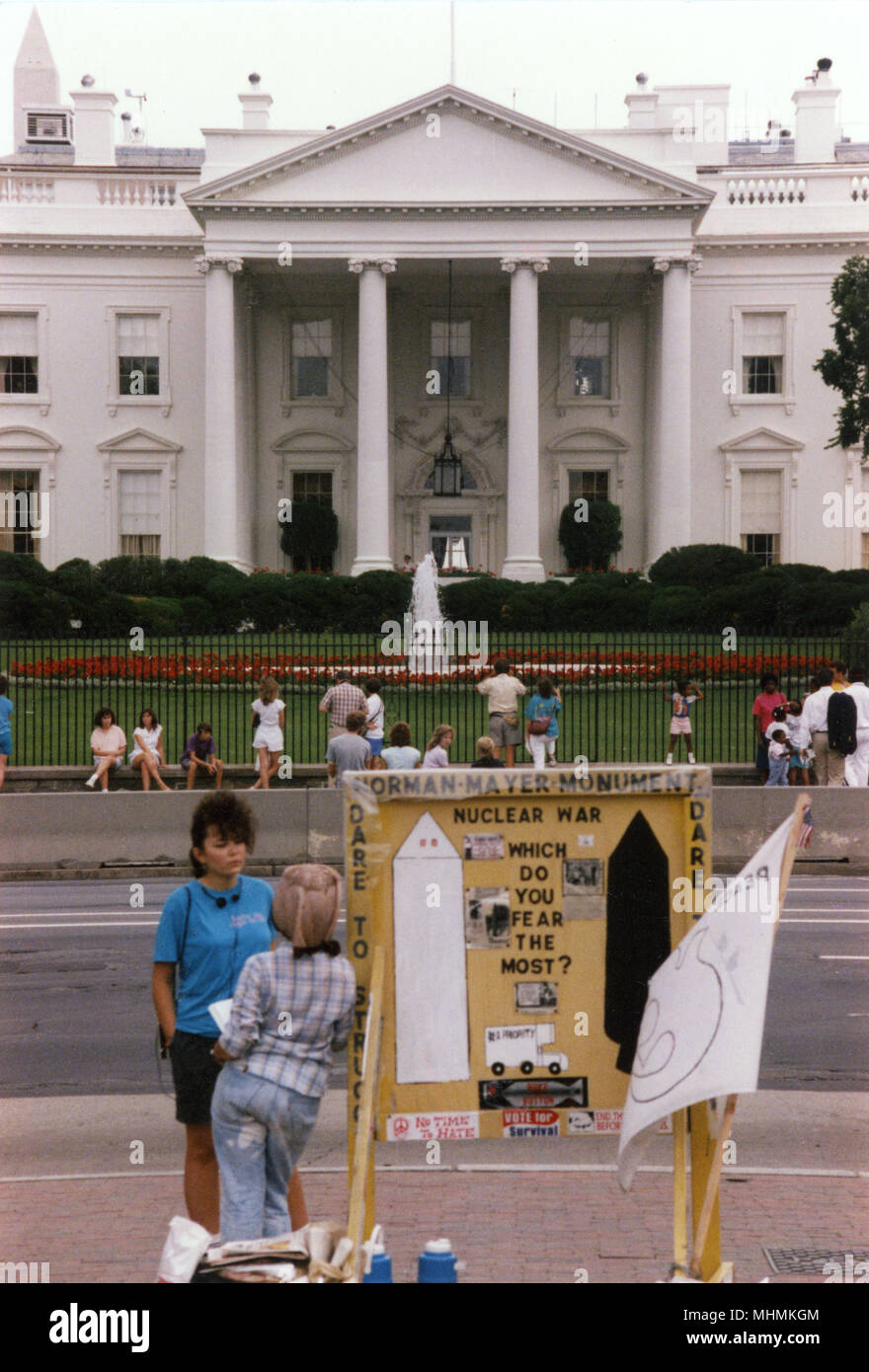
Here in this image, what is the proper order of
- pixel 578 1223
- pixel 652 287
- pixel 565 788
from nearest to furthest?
1. pixel 565 788
2. pixel 578 1223
3. pixel 652 287

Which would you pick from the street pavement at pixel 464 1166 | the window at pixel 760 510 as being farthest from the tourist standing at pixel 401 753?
the window at pixel 760 510

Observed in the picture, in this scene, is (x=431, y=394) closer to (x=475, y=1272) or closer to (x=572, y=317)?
(x=572, y=317)

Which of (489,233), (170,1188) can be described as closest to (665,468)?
(489,233)

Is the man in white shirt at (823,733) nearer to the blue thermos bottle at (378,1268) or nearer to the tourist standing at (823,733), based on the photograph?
the tourist standing at (823,733)

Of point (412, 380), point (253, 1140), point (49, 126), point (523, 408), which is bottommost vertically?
point (253, 1140)

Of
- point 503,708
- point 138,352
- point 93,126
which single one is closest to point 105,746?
point 503,708

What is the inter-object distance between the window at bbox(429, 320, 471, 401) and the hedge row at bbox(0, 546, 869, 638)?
39.8 ft

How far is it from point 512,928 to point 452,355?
48.5 metres

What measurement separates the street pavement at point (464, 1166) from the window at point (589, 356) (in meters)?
42.1

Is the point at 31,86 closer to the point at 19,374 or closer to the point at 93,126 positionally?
Answer: the point at 93,126

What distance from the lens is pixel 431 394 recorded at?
52.1 meters

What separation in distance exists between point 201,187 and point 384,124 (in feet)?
17.7

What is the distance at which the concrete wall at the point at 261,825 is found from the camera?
17469 millimetres

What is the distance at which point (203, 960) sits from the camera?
18.8 ft
